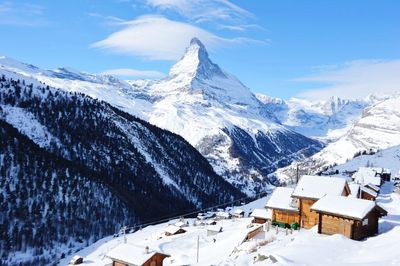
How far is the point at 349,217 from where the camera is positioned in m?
53.0

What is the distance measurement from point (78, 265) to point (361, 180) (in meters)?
79.3

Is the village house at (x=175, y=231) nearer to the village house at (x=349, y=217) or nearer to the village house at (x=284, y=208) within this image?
the village house at (x=284, y=208)

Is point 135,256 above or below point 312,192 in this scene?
below

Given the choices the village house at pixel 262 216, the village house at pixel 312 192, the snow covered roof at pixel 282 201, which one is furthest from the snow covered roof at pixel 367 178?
the village house at pixel 312 192

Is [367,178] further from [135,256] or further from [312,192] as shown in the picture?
[135,256]

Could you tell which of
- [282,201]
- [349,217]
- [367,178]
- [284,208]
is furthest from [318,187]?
[367,178]

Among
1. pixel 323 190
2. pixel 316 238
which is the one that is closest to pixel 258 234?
pixel 323 190

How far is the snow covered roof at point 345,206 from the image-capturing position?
5288cm

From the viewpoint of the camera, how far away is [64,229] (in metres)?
197

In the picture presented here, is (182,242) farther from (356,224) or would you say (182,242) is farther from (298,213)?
(356,224)

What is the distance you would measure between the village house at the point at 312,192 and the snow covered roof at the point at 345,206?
10.7m

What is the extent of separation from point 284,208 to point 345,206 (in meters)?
18.0

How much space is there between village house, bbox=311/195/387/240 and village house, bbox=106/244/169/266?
28.1 m

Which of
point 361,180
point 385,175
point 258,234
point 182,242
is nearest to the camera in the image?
point 258,234
